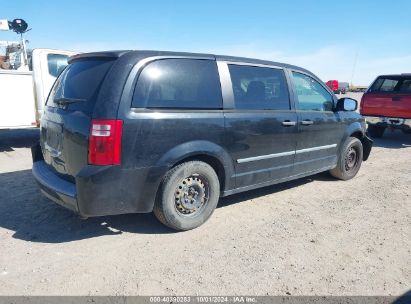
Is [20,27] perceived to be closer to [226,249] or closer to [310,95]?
[310,95]

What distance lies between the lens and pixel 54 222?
12.9ft

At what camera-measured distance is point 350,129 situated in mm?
5734

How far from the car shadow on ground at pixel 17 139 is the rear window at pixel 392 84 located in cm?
952

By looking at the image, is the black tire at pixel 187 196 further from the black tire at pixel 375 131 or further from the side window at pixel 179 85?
the black tire at pixel 375 131

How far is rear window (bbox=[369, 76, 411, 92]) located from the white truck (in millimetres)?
8751

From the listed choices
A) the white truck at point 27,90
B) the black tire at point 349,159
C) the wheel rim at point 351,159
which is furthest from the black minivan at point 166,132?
the white truck at point 27,90

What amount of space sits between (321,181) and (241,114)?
2504mm

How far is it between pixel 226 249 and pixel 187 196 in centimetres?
71

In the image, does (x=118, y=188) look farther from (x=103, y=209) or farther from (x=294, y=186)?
(x=294, y=186)

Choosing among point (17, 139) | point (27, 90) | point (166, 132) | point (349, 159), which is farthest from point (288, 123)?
point (17, 139)

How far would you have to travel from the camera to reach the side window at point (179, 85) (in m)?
3.35

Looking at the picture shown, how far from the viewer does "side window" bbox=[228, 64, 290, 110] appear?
162 inches

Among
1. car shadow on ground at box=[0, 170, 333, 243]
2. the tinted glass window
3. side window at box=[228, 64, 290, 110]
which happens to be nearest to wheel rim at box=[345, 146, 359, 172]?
side window at box=[228, 64, 290, 110]

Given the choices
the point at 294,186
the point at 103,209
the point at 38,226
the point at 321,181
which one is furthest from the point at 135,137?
the point at 321,181
